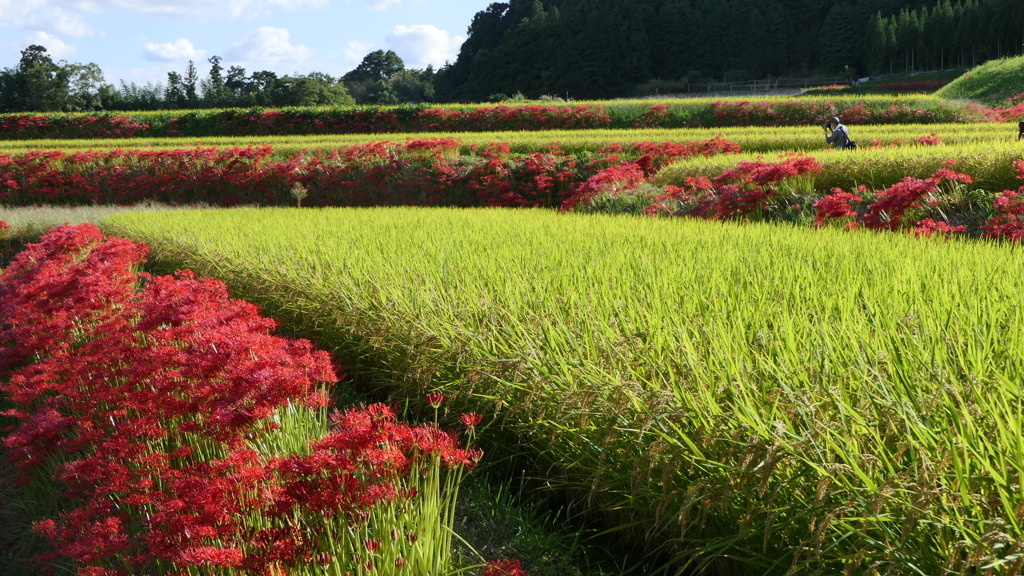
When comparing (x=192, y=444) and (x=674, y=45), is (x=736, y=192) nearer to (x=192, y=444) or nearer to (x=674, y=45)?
(x=192, y=444)

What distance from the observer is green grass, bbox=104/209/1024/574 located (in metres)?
1.44

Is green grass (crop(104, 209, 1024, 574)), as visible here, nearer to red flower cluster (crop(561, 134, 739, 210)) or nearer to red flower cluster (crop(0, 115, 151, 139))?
red flower cluster (crop(561, 134, 739, 210))

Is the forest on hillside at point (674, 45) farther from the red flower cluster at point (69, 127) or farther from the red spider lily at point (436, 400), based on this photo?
the red spider lily at point (436, 400)

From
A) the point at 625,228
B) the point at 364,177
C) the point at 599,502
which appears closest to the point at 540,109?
the point at 364,177

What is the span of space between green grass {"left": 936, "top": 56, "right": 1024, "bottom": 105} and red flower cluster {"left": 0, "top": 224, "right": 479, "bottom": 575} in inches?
1023

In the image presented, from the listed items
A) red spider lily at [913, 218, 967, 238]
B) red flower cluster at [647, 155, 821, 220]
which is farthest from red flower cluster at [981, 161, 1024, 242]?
red flower cluster at [647, 155, 821, 220]

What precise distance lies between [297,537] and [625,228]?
4177 millimetres

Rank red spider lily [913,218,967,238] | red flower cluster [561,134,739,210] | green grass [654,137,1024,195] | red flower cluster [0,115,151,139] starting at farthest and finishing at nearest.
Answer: red flower cluster [0,115,151,139]
red flower cluster [561,134,739,210]
green grass [654,137,1024,195]
red spider lily [913,218,967,238]

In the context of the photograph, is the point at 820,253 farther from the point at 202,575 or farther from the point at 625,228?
the point at 202,575

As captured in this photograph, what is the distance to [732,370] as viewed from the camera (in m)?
1.96

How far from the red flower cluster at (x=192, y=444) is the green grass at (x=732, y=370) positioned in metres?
0.48

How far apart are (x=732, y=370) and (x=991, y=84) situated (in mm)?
28305

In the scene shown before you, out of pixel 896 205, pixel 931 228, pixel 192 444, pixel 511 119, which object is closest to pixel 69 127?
pixel 511 119

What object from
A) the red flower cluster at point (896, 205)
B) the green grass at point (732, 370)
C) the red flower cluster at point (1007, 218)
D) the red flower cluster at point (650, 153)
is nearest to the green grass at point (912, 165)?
the red flower cluster at point (896, 205)
